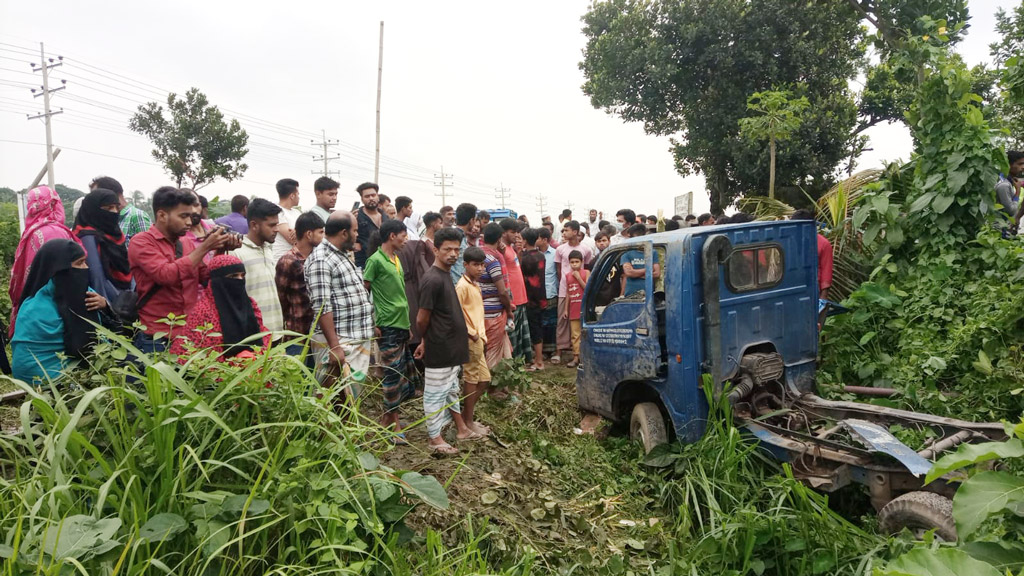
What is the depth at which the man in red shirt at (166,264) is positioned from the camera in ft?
11.4

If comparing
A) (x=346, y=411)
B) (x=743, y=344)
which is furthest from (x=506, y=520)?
(x=743, y=344)

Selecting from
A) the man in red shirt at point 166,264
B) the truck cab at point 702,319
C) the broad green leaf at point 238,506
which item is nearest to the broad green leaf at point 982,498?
the broad green leaf at point 238,506

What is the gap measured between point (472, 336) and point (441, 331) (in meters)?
0.47

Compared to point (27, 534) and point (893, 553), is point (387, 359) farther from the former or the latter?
point (893, 553)

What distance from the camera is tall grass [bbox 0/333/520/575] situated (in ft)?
5.95

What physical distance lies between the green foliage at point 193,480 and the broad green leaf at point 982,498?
174 cm

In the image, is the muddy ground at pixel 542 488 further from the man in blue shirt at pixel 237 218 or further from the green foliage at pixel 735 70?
the green foliage at pixel 735 70

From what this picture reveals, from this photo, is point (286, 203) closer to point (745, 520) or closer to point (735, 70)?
point (745, 520)

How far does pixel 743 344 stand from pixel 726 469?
0.97 metres

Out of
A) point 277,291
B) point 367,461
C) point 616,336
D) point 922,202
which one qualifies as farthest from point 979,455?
point 922,202

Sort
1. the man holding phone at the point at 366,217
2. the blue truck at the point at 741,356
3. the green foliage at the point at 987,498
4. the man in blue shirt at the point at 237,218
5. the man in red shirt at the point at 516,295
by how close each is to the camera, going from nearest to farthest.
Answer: the green foliage at the point at 987,498, the blue truck at the point at 741,356, the man in blue shirt at the point at 237,218, the man holding phone at the point at 366,217, the man in red shirt at the point at 516,295

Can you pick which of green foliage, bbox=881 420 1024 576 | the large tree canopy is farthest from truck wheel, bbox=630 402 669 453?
the large tree canopy

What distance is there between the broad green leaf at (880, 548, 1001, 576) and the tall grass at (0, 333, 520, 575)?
5.33ft

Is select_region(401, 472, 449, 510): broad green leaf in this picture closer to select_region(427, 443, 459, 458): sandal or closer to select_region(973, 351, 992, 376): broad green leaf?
select_region(427, 443, 459, 458): sandal
